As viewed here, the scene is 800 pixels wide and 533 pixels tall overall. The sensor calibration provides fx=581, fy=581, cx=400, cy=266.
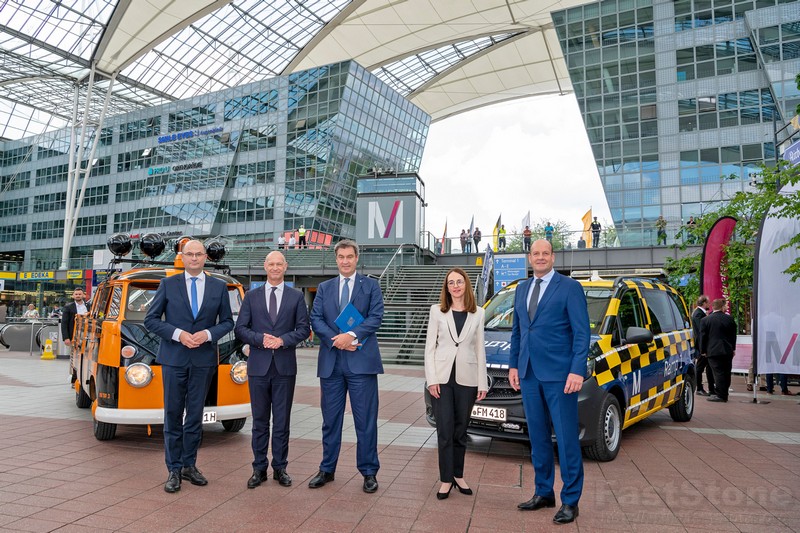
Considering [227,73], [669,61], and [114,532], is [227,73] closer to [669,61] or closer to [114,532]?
[669,61]

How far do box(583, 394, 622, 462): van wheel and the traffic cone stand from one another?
17755 millimetres

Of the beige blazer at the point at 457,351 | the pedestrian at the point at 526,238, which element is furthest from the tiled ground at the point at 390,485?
the pedestrian at the point at 526,238

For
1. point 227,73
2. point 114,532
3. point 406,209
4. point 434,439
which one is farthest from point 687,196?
point 227,73

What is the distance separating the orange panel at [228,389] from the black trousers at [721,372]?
838cm

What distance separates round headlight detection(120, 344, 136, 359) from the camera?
602 centimetres

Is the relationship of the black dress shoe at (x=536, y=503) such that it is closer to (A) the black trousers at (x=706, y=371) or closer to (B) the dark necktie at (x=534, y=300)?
(B) the dark necktie at (x=534, y=300)

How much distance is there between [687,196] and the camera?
3453 centimetres

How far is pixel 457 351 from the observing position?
4.65 metres

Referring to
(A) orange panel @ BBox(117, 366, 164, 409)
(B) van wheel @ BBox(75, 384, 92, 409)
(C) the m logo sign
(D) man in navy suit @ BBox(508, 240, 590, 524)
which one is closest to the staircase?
(C) the m logo sign

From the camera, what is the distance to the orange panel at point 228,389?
20.8 ft

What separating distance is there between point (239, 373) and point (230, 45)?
52378mm

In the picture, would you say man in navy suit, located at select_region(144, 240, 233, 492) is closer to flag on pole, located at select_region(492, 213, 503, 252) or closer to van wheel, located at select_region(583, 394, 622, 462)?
van wheel, located at select_region(583, 394, 622, 462)

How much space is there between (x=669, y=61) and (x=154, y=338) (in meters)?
38.1

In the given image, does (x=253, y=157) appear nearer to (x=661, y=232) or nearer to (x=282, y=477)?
(x=661, y=232)
